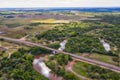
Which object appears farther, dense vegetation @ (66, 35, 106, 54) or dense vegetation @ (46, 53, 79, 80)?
dense vegetation @ (66, 35, 106, 54)

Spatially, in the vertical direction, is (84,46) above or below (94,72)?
above

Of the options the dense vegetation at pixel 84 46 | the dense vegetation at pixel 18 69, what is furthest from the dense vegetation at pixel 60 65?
the dense vegetation at pixel 84 46

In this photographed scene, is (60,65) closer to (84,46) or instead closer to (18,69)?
(18,69)

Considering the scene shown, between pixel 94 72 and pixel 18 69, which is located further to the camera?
pixel 94 72

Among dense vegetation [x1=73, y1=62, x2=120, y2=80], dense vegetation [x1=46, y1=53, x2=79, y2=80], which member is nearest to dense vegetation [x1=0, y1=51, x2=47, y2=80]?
dense vegetation [x1=46, y1=53, x2=79, y2=80]

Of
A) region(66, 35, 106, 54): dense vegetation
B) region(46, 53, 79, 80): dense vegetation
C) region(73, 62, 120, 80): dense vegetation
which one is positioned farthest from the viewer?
region(66, 35, 106, 54): dense vegetation

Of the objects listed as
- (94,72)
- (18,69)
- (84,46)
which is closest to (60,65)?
(94,72)

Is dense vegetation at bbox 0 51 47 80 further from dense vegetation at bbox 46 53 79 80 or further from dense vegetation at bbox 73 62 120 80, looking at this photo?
dense vegetation at bbox 73 62 120 80

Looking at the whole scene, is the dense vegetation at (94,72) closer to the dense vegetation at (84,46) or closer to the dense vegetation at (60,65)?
the dense vegetation at (60,65)
